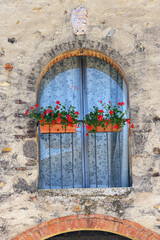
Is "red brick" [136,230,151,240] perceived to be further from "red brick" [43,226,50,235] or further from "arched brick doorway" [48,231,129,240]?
"red brick" [43,226,50,235]

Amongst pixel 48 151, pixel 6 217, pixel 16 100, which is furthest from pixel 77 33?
pixel 6 217

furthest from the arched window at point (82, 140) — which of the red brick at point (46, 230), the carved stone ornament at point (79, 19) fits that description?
the red brick at point (46, 230)

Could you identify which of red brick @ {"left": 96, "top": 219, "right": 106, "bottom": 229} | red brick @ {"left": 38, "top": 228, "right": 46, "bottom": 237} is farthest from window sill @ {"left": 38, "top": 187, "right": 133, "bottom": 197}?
red brick @ {"left": 38, "top": 228, "right": 46, "bottom": 237}

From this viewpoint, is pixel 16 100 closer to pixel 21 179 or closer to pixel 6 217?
pixel 21 179

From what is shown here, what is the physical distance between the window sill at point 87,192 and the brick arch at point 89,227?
0.99ft

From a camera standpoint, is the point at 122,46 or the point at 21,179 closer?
the point at 21,179

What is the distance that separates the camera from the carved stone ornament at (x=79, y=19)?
5066 mm

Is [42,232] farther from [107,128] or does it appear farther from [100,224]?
[107,128]

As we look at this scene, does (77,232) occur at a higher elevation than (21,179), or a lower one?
lower

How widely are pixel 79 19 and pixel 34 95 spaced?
132 centimetres

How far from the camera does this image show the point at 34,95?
4957mm

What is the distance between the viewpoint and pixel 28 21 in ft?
16.8

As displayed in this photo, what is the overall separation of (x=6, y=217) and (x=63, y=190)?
86cm

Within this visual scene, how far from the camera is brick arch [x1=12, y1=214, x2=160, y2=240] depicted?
4.64 meters
